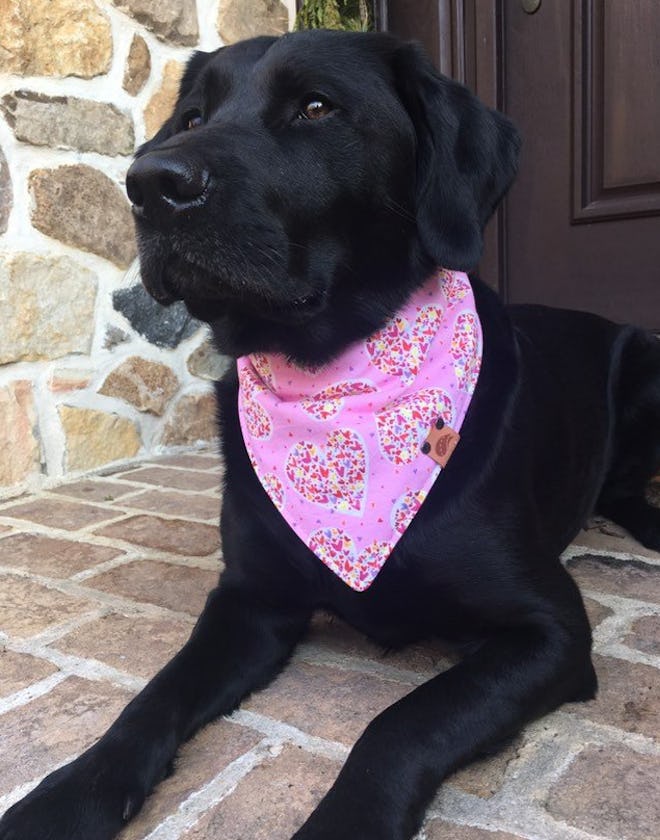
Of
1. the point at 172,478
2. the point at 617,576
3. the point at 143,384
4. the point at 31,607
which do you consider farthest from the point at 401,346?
the point at 143,384

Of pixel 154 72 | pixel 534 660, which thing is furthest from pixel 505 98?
pixel 534 660

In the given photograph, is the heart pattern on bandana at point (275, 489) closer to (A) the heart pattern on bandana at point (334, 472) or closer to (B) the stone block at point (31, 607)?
(A) the heart pattern on bandana at point (334, 472)

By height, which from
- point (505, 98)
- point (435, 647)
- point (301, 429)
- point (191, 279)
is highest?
point (505, 98)

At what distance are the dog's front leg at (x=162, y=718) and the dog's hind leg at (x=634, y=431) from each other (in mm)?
1205

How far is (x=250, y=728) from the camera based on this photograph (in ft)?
4.32

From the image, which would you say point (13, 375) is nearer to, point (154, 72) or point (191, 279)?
point (154, 72)

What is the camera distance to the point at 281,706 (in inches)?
54.4

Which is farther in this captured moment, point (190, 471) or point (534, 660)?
point (190, 471)

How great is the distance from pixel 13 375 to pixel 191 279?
170 cm

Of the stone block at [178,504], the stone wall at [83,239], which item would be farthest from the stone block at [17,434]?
the stone block at [178,504]

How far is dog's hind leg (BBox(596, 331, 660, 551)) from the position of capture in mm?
2342

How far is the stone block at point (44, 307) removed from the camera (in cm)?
273

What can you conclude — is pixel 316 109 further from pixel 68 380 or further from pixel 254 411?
pixel 68 380

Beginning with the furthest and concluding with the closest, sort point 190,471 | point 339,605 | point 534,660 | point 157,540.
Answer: point 190,471
point 157,540
point 339,605
point 534,660
